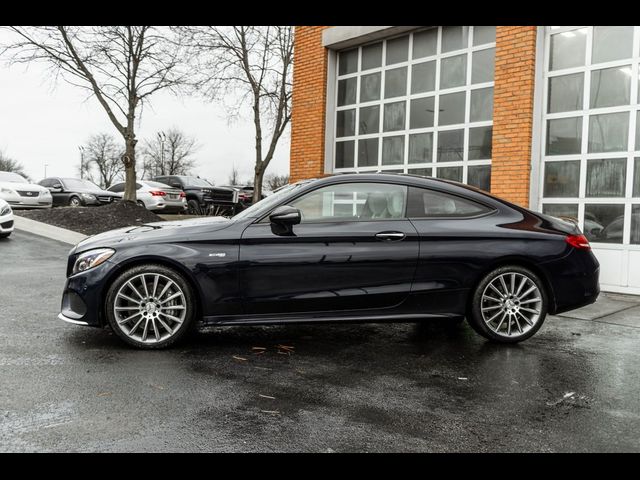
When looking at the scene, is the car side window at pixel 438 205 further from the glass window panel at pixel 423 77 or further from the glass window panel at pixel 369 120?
the glass window panel at pixel 369 120

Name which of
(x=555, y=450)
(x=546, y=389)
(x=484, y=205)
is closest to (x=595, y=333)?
(x=484, y=205)

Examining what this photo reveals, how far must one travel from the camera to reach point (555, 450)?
2994 mm

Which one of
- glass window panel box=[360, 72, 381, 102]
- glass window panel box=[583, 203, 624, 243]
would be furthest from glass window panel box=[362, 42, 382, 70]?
glass window panel box=[583, 203, 624, 243]

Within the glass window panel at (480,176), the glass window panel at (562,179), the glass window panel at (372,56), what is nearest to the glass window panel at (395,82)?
the glass window panel at (372,56)

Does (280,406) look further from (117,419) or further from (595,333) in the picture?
(595,333)

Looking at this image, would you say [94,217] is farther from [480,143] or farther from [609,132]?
[609,132]

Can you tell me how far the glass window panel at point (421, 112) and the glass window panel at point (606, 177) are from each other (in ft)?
9.97

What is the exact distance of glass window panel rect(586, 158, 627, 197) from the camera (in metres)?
8.59

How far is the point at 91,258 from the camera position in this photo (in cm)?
487

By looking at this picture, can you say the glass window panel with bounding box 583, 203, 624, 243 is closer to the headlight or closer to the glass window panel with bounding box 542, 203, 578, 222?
the glass window panel with bounding box 542, 203, 578, 222

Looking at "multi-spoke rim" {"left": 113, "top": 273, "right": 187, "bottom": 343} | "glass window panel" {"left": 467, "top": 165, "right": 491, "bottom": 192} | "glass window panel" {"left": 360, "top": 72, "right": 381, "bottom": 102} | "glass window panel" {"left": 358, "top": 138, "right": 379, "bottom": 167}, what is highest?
"glass window panel" {"left": 360, "top": 72, "right": 381, "bottom": 102}

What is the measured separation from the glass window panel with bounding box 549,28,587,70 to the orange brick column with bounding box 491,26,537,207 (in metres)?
0.35
